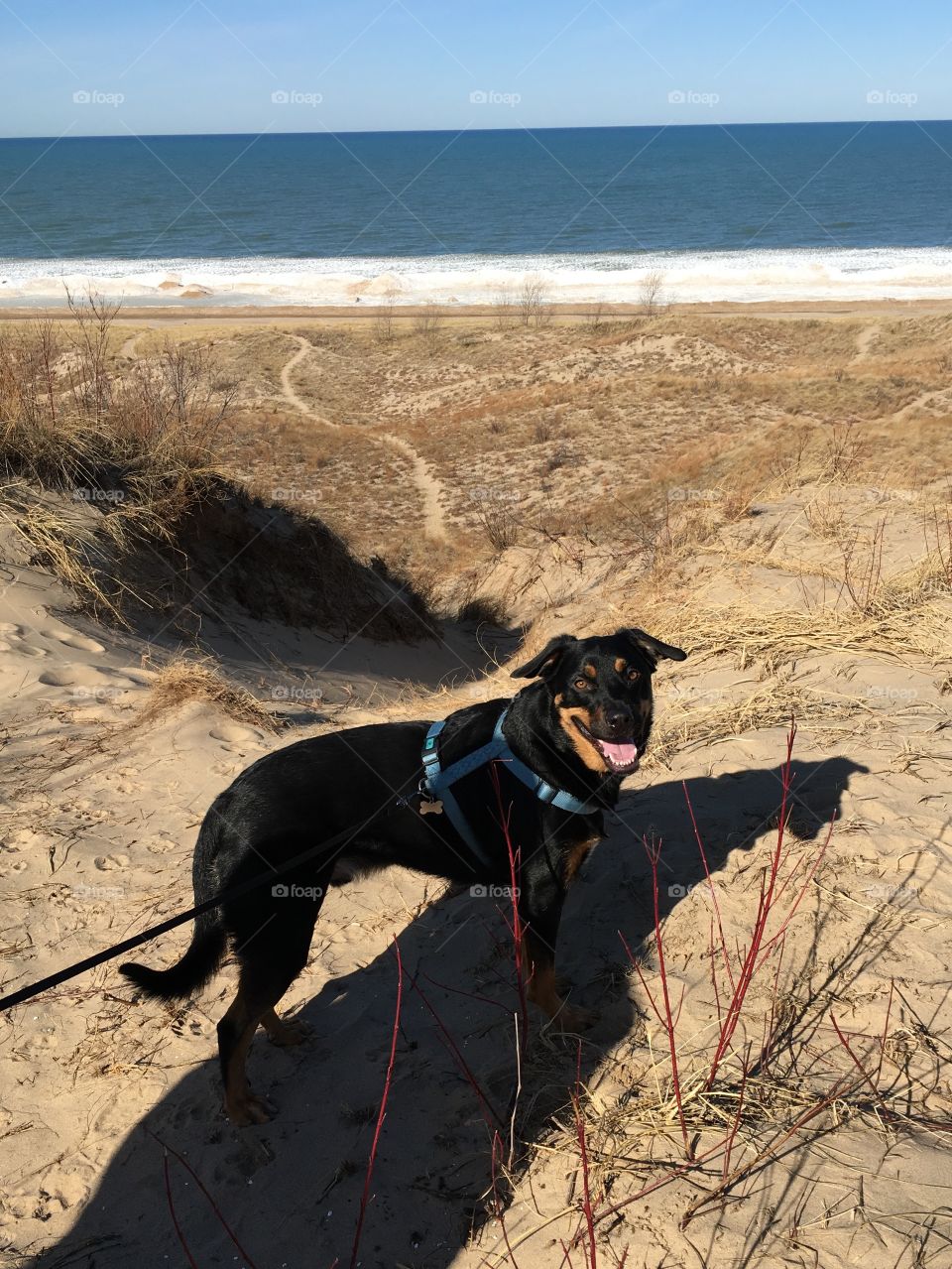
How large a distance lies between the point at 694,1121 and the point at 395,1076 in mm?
1164

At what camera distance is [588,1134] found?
290 centimetres

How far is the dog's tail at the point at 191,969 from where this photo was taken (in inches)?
124

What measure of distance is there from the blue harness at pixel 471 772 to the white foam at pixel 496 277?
4640 cm

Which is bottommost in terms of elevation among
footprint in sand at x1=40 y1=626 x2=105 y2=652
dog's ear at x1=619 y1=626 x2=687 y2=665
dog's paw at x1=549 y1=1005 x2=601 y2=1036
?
dog's paw at x1=549 y1=1005 x2=601 y2=1036

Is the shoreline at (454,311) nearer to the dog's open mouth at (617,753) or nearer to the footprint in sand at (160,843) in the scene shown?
the footprint in sand at (160,843)

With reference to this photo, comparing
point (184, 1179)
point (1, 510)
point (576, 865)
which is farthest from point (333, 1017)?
point (1, 510)

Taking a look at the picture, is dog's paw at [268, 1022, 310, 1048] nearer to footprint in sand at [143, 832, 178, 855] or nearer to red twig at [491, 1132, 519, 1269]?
red twig at [491, 1132, 519, 1269]

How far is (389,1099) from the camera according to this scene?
3.33 m

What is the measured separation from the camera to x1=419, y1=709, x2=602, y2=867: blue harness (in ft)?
11.3

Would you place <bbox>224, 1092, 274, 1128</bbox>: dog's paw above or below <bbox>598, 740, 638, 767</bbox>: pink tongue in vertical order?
below

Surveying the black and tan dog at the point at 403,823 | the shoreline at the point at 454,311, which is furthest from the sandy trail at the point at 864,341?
the black and tan dog at the point at 403,823

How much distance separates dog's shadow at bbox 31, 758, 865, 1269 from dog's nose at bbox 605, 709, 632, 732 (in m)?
1.10

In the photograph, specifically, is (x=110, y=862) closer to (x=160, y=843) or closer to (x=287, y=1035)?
(x=160, y=843)

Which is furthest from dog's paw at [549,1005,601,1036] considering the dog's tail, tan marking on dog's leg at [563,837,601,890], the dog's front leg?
the dog's tail
